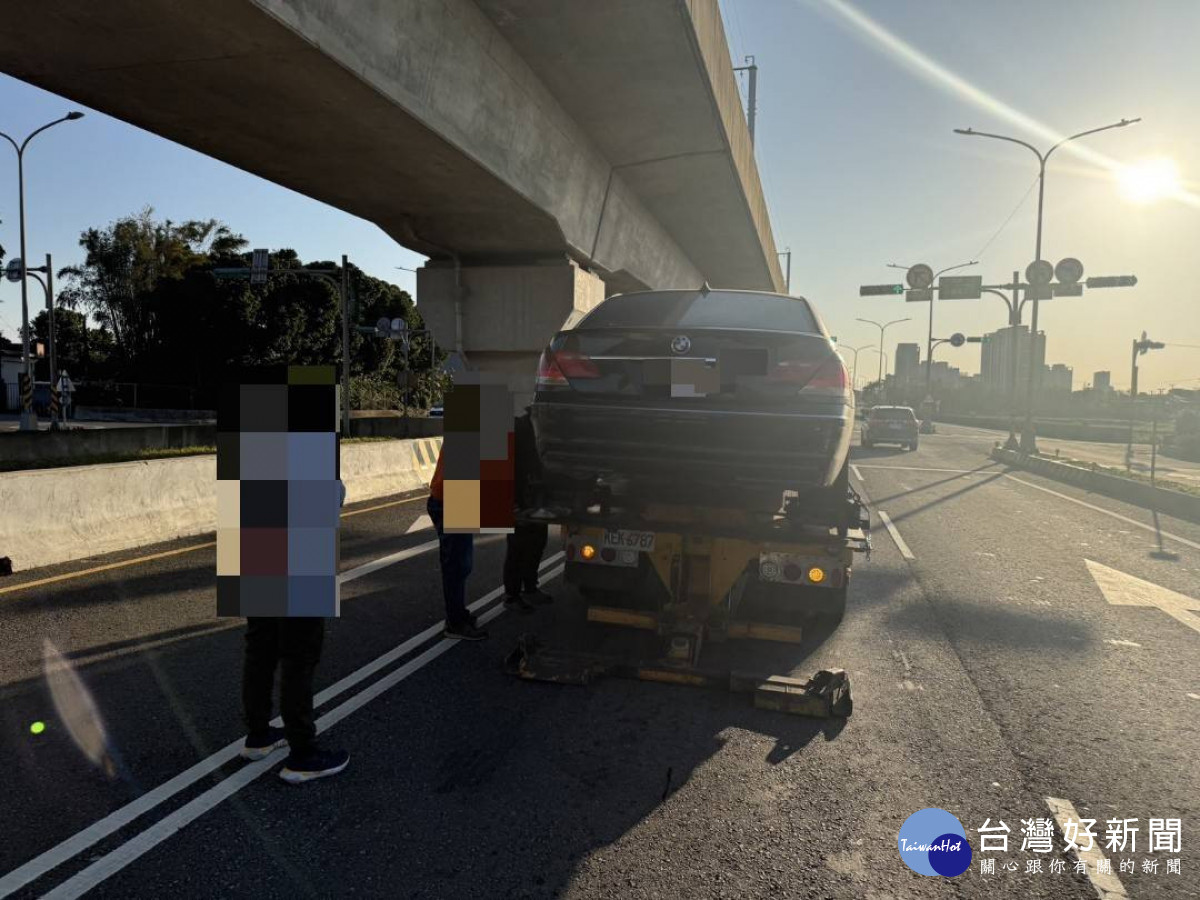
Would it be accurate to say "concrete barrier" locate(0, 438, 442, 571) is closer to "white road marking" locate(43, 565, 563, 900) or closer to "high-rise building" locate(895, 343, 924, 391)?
"white road marking" locate(43, 565, 563, 900)

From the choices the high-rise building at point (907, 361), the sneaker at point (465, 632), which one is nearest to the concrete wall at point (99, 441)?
the sneaker at point (465, 632)

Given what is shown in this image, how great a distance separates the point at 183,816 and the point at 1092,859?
3.34m

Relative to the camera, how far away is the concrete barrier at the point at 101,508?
665 cm

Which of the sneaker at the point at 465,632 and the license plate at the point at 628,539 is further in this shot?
the sneaker at the point at 465,632

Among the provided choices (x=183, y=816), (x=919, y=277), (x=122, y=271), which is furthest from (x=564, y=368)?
(x=122, y=271)

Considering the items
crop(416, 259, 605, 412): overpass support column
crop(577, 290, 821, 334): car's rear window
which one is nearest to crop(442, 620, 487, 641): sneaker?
crop(577, 290, 821, 334): car's rear window

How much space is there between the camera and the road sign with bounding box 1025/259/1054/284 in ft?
79.5

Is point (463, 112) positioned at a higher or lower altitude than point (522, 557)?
higher

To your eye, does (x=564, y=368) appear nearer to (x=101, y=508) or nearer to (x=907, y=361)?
(x=101, y=508)

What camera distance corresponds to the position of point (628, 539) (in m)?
4.61

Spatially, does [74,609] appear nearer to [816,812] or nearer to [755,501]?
[755,501]

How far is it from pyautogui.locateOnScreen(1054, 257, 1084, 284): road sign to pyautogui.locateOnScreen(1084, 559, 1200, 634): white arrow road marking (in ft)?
74.8

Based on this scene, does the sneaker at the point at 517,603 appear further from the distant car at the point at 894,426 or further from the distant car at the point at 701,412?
the distant car at the point at 894,426

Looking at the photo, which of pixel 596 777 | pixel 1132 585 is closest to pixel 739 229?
pixel 1132 585
